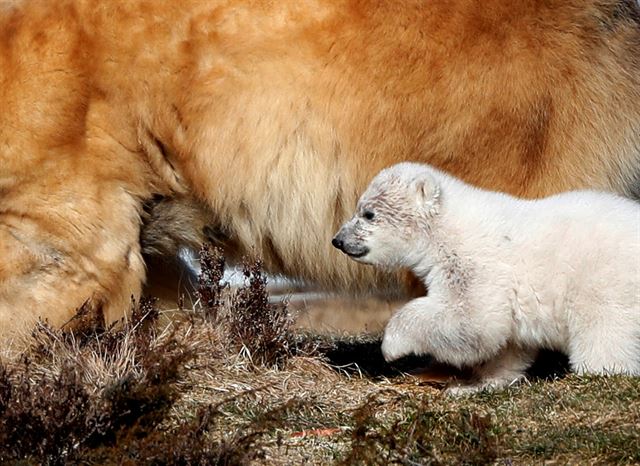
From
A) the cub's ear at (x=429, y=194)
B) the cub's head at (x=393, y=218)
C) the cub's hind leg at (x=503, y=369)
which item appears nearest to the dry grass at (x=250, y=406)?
the cub's hind leg at (x=503, y=369)

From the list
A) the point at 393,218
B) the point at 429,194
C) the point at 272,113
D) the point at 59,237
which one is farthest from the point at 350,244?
the point at 59,237

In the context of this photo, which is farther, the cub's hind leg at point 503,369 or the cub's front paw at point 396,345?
the cub's hind leg at point 503,369

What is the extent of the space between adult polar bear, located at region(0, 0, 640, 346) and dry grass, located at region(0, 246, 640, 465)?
0.36 metres

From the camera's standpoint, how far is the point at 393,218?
202 inches

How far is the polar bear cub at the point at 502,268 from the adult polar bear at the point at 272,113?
1.29ft

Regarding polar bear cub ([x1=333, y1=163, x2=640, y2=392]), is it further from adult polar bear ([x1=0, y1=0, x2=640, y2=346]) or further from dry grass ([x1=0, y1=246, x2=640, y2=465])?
adult polar bear ([x1=0, y1=0, x2=640, y2=346])

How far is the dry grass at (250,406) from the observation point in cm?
400

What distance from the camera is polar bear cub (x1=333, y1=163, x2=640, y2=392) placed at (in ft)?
15.5

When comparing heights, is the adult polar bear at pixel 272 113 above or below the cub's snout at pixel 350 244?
above

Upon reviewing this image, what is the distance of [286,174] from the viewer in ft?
18.7

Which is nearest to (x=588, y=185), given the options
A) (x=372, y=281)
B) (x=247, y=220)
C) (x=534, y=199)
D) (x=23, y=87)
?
(x=534, y=199)

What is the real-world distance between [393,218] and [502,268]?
0.55 metres

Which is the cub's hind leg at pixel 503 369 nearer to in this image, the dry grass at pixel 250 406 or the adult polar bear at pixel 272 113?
the dry grass at pixel 250 406

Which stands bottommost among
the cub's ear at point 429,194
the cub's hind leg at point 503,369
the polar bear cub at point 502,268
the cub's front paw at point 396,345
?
the cub's hind leg at point 503,369
